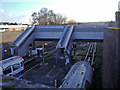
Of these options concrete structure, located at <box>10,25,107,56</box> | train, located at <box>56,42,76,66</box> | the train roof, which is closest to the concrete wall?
the train roof

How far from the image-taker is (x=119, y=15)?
1353 cm

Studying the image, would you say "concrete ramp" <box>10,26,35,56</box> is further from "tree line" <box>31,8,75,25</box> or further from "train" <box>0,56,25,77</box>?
"tree line" <box>31,8,75,25</box>

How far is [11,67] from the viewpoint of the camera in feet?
41.7

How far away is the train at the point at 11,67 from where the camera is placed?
11.9 m

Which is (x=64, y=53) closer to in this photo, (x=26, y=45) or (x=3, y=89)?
(x=26, y=45)

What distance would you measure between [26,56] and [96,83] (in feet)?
52.5

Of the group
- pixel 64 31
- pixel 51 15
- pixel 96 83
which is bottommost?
pixel 96 83

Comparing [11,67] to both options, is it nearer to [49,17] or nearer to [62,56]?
[62,56]

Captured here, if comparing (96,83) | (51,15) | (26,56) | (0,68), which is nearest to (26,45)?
(26,56)

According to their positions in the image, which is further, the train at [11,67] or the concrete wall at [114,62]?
the train at [11,67]

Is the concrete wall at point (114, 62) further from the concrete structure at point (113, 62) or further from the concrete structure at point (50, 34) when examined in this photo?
the concrete structure at point (50, 34)

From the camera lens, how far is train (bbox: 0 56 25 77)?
11.9 m

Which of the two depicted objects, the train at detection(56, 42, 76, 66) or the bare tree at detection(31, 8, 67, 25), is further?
the bare tree at detection(31, 8, 67, 25)

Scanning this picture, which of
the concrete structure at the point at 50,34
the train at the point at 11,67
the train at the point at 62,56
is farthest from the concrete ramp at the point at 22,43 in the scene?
the train at the point at 62,56
